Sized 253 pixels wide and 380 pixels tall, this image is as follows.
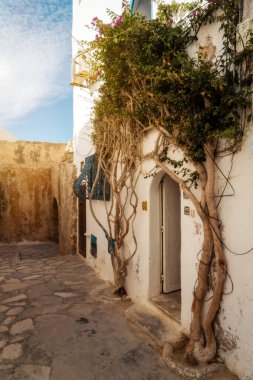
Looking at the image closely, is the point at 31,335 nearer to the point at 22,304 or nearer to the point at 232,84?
the point at 22,304

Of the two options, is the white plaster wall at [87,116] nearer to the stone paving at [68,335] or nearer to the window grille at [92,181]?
the window grille at [92,181]

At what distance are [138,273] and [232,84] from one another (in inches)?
154

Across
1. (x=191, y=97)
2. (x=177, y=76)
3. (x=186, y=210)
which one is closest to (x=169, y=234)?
(x=186, y=210)

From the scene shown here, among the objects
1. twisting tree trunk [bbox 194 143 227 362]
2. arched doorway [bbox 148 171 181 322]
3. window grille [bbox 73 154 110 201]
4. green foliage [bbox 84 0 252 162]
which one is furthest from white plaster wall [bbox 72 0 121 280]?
twisting tree trunk [bbox 194 143 227 362]

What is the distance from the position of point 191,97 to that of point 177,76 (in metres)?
0.35

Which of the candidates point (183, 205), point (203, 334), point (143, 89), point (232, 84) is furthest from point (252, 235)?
point (143, 89)

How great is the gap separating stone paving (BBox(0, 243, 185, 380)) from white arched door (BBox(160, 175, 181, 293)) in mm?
1034

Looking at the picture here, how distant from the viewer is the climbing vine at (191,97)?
11.1 feet

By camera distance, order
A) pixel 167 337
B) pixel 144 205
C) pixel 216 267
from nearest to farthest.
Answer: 1. pixel 216 267
2. pixel 167 337
3. pixel 144 205

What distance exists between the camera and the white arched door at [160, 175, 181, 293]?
17.6 feet

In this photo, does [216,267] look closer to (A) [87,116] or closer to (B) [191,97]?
(B) [191,97]

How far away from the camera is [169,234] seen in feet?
17.9

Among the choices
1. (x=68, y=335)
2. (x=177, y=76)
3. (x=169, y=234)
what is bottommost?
(x=68, y=335)

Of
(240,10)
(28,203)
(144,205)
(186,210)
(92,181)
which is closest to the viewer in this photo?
(240,10)
